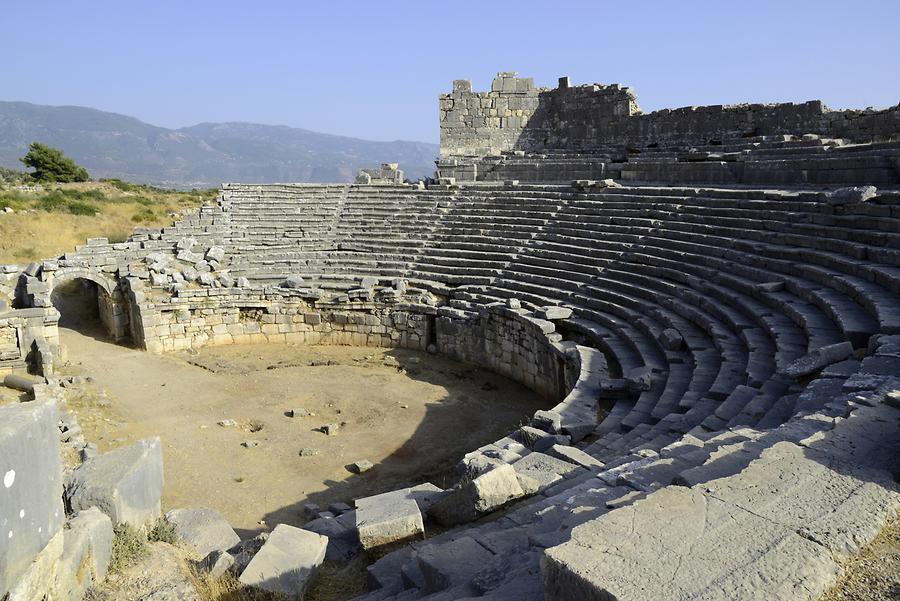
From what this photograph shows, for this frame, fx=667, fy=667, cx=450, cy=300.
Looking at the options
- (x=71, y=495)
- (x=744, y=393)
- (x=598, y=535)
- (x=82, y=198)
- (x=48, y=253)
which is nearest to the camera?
(x=598, y=535)

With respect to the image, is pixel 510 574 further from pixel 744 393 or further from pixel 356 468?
pixel 356 468

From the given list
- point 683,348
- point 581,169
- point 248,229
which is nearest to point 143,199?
point 248,229

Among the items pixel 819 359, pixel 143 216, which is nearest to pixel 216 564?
pixel 819 359

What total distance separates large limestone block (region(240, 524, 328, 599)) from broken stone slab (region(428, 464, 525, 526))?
1086mm

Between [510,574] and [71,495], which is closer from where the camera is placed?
[510,574]

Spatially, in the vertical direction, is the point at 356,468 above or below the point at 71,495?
below

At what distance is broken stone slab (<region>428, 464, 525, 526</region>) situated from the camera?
5.55m

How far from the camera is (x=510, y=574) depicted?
3910 millimetres

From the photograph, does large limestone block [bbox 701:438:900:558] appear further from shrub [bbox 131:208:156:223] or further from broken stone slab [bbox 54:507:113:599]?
shrub [bbox 131:208:156:223]

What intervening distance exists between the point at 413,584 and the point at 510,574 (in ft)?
3.20

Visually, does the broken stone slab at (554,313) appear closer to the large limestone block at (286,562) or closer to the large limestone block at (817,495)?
the large limestone block at (286,562)

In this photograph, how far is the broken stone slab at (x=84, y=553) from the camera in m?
4.02

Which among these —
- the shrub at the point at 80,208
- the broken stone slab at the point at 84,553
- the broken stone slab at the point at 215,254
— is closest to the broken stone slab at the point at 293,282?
the broken stone slab at the point at 215,254

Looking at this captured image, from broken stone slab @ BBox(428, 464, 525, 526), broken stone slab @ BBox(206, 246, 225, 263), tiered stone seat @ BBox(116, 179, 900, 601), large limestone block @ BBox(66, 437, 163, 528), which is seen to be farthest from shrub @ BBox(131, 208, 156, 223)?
broken stone slab @ BBox(428, 464, 525, 526)
